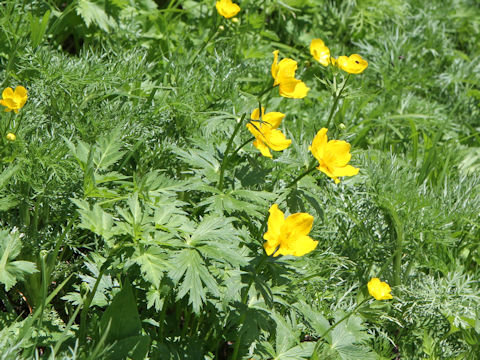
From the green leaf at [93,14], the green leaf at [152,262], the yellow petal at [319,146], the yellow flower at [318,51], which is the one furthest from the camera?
the green leaf at [93,14]

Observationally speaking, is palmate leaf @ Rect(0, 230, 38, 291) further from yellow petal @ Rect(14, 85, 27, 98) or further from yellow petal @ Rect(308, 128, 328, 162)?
yellow petal @ Rect(308, 128, 328, 162)

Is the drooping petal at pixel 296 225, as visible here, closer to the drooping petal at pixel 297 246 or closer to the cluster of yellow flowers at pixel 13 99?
the drooping petal at pixel 297 246

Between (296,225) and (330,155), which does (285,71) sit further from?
(296,225)

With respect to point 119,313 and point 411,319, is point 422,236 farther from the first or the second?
point 119,313

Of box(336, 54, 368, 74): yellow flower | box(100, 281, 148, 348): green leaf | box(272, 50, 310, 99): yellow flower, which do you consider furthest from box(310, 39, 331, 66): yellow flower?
box(100, 281, 148, 348): green leaf

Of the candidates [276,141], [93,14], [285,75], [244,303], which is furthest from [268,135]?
[93,14]

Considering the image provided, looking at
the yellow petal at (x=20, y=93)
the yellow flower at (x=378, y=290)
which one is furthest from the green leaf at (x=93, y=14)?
the yellow flower at (x=378, y=290)

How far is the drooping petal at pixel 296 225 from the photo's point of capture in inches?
70.5

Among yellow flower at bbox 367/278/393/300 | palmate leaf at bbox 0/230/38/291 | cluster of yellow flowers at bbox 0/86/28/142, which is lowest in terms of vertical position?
yellow flower at bbox 367/278/393/300

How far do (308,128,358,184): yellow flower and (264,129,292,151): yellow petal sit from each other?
134 millimetres

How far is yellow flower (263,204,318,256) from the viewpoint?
178 centimetres

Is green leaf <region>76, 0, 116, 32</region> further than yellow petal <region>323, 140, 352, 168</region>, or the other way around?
green leaf <region>76, 0, 116, 32</region>

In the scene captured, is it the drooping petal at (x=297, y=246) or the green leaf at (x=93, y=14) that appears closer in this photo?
the drooping petal at (x=297, y=246)

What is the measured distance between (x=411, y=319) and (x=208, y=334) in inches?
32.6
